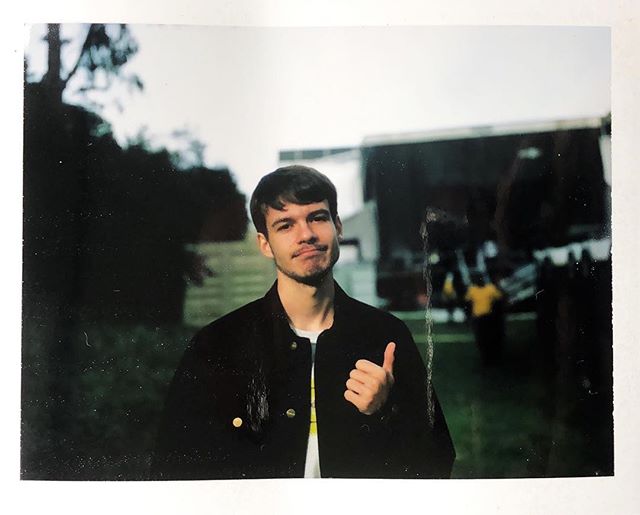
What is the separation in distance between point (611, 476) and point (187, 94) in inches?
34.5

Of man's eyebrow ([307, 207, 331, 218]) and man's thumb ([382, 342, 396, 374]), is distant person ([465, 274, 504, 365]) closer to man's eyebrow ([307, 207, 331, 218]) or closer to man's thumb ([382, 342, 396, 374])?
man's thumb ([382, 342, 396, 374])

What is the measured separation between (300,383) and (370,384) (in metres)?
0.11

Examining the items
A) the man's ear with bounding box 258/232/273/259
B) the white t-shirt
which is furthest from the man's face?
the white t-shirt

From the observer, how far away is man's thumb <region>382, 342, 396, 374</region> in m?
0.97

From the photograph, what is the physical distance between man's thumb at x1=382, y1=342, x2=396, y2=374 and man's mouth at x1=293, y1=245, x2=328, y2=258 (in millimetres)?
178

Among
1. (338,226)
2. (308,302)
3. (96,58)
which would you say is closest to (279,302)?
(308,302)

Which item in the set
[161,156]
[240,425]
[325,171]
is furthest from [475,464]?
[161,156]

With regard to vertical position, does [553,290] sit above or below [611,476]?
above

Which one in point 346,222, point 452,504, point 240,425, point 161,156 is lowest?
point 452,504

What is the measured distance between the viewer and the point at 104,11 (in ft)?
3.20

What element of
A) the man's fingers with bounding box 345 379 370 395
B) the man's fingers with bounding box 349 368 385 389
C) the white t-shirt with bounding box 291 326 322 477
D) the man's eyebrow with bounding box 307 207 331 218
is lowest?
the white t-shirt with bounding box 291 326 322 477

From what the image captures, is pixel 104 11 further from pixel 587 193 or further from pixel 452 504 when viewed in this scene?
pixel 452 504

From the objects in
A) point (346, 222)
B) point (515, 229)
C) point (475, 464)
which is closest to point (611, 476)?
point (475, 464)

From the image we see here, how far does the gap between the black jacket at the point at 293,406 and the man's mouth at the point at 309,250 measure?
2.9 inches
